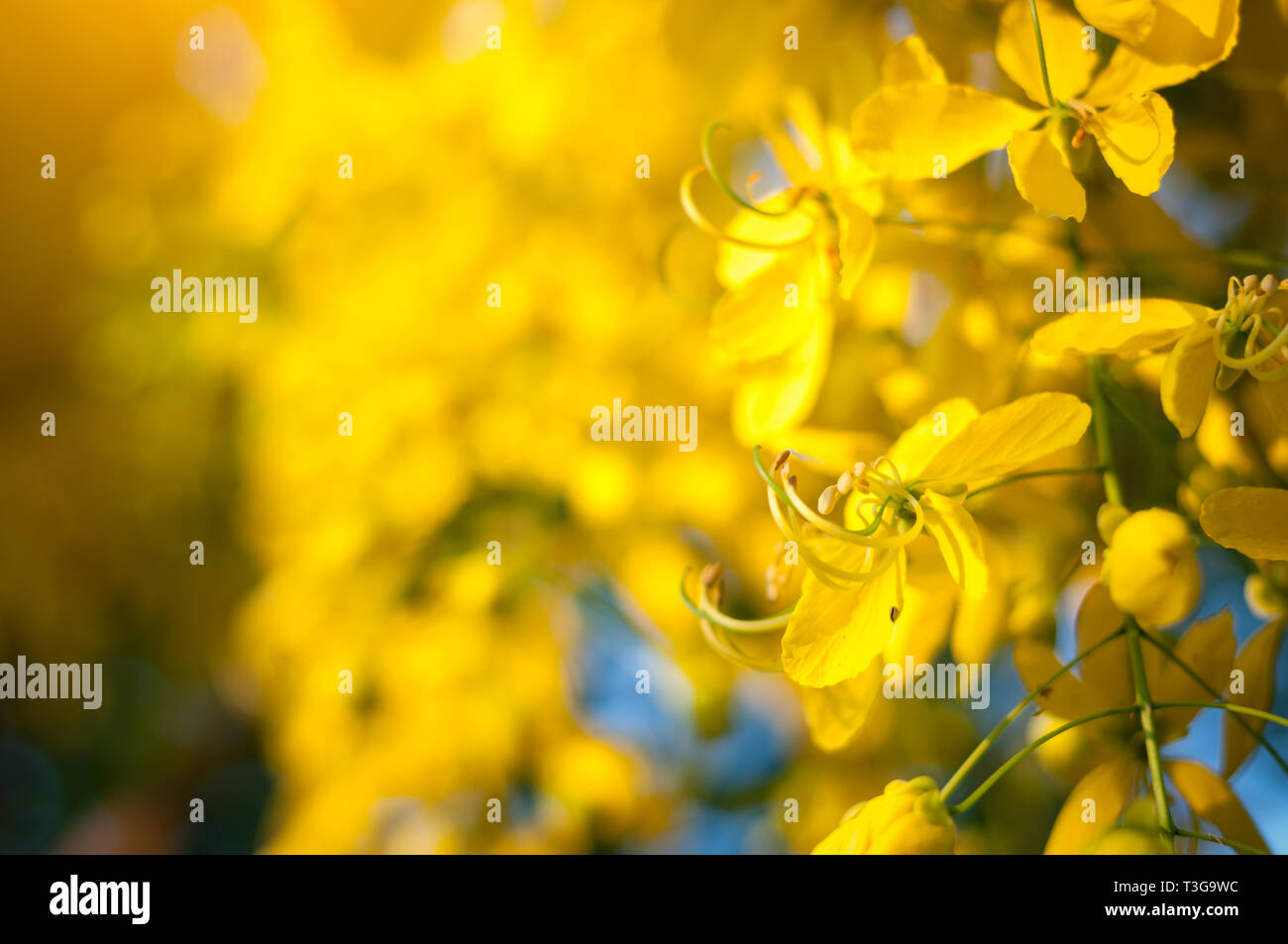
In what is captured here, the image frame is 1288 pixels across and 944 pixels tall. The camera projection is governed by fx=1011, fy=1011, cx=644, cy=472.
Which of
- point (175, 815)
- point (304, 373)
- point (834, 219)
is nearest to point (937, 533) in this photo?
point (834, 219)

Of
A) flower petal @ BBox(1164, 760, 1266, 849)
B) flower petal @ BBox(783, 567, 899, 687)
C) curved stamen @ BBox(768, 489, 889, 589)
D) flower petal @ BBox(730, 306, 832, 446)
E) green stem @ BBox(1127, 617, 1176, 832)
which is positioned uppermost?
flower petal @ BBox(730, 306, 832, 446)

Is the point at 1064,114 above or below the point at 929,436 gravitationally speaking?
above

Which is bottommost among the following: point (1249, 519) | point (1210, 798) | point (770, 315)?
point (1210, 798)

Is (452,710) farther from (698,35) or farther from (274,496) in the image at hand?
(698,35)

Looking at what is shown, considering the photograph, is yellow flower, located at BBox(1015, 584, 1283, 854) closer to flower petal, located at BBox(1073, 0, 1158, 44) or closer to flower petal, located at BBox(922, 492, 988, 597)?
flower petal, located at BBox(922, 492, 988, 597)

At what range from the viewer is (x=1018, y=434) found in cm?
35

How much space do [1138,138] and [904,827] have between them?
263mm

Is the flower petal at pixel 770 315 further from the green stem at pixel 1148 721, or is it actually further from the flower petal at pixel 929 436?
the green stem at pixel 1148 721

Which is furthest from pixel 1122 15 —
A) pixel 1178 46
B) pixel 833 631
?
pixel 833 631

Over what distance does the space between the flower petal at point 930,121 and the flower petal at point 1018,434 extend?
0.10 m

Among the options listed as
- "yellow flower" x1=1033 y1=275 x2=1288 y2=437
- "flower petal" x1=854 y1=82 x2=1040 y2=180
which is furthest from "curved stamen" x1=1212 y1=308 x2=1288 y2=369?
"flower petal" x1=854 y1=82 x2=1040 y2=180

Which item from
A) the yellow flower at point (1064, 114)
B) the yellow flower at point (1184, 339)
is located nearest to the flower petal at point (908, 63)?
the yellow flower at point (1064, 114)

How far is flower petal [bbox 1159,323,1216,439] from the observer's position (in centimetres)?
34

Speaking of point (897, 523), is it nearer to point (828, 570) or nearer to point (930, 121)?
point (828, 570)
